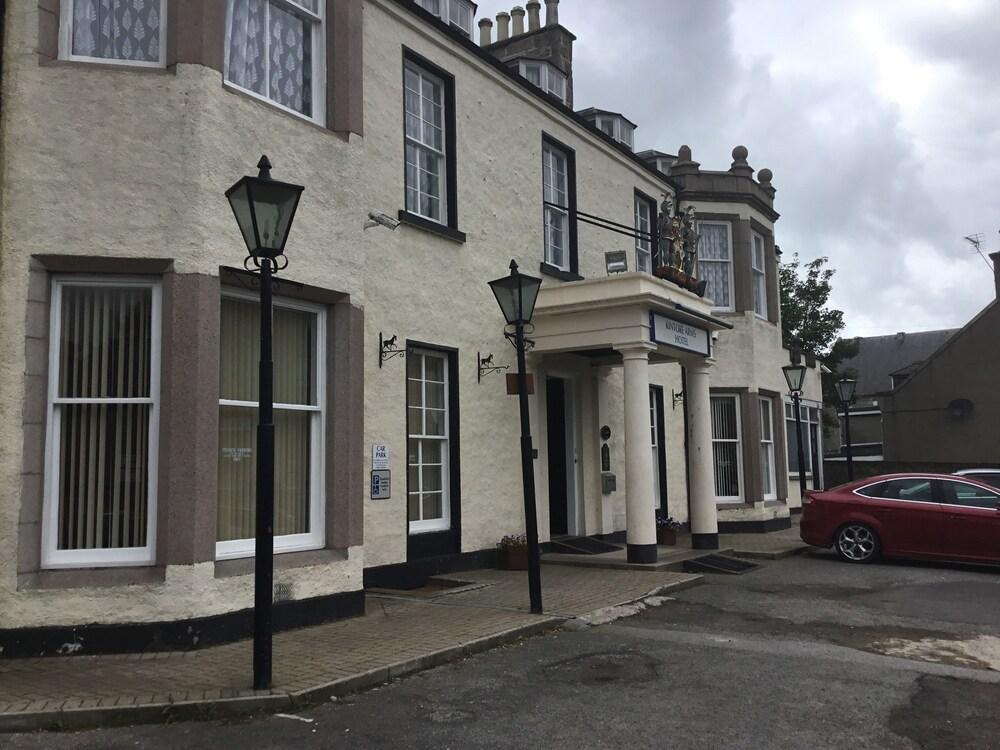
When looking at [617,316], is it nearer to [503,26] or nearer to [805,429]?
[503,26]

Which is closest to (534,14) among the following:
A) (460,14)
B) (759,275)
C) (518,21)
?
(518,21)

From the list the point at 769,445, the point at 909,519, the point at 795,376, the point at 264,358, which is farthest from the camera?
the point at 769,445

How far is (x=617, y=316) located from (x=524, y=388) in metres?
3.59

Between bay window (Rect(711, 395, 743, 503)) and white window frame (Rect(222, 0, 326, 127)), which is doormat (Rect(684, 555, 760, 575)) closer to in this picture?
bay window (Rect(711, 395, 743, 503))

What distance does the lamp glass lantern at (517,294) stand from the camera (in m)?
9.42

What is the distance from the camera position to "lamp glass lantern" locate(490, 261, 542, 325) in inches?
371

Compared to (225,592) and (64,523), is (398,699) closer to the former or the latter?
(225,592)

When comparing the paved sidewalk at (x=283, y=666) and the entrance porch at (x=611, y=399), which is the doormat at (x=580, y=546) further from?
the paved sidewalk at (x=283, y=666)

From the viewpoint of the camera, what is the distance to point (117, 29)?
26.1 feet

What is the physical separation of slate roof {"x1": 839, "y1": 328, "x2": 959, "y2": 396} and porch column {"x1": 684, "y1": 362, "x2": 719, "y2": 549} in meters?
44.2

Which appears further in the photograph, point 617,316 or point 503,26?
point 503,26

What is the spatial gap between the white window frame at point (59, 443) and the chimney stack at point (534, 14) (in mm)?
14570

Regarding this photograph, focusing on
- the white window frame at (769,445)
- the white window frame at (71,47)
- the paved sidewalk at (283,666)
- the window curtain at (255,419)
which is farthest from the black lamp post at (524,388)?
the white window frame at (769,445)

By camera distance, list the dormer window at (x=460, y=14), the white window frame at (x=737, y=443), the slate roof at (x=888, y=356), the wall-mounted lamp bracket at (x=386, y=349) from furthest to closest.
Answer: the slate roof at (x=888, y=356) < the white window frame at (x=737, y=443) < the dormer window at (x=460, y=14) < the wall-mounted lamp bracket at (x=386, y=349)
